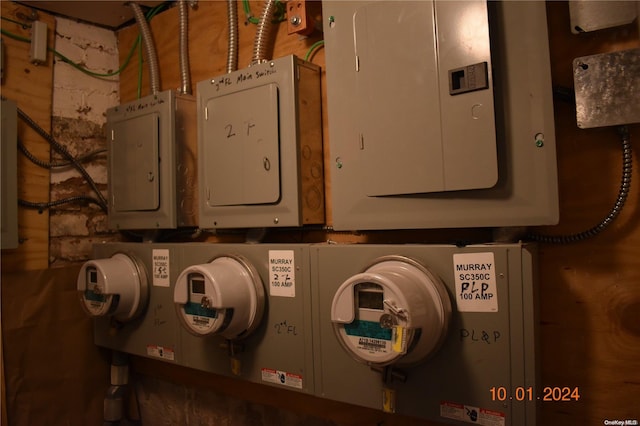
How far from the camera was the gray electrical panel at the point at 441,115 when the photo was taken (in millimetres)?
781

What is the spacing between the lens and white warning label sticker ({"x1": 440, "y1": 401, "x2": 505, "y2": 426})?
792 mm

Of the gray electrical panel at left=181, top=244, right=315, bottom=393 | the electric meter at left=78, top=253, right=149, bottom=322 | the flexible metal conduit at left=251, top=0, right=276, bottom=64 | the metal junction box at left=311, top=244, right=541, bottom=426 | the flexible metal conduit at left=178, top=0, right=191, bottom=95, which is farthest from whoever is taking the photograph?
the flexible metal conduit at left=178, top=0, right=191, bottom=95

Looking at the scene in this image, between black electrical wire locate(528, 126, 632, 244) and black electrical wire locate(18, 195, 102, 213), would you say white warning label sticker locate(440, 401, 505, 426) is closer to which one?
black electrical wire locate(528, 126, 632, 244)

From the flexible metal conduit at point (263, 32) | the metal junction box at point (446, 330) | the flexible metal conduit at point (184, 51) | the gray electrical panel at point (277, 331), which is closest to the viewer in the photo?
the metal junction box at point (446, 330)

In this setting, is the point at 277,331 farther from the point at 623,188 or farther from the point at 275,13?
the point at 275,13

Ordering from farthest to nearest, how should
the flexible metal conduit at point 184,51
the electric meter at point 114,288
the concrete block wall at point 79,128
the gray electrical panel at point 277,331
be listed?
the concrete block wall at point 79,128 < the flexible metal conduit at point 184,51 < the electric meter at point 114,288 < the gray electrical panel at point 277,331

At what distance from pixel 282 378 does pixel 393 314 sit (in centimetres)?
41

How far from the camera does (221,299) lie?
3.35 feet

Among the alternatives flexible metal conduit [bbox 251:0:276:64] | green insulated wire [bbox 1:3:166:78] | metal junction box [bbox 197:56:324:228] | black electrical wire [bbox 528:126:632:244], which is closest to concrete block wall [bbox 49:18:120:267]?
green insulated wire [bbox 1:3:166:78]

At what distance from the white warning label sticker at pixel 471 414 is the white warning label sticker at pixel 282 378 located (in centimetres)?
34

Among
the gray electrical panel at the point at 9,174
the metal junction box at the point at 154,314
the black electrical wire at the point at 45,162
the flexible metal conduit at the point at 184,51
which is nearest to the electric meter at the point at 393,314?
the metal junction box at the point at 154,314

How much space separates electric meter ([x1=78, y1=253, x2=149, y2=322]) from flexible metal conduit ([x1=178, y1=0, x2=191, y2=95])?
0.59 meters

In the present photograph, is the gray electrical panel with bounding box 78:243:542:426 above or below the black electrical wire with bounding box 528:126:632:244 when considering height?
below

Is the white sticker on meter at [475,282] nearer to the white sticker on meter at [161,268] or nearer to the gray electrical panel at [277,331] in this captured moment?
the gray electrical panel at [277,331]
